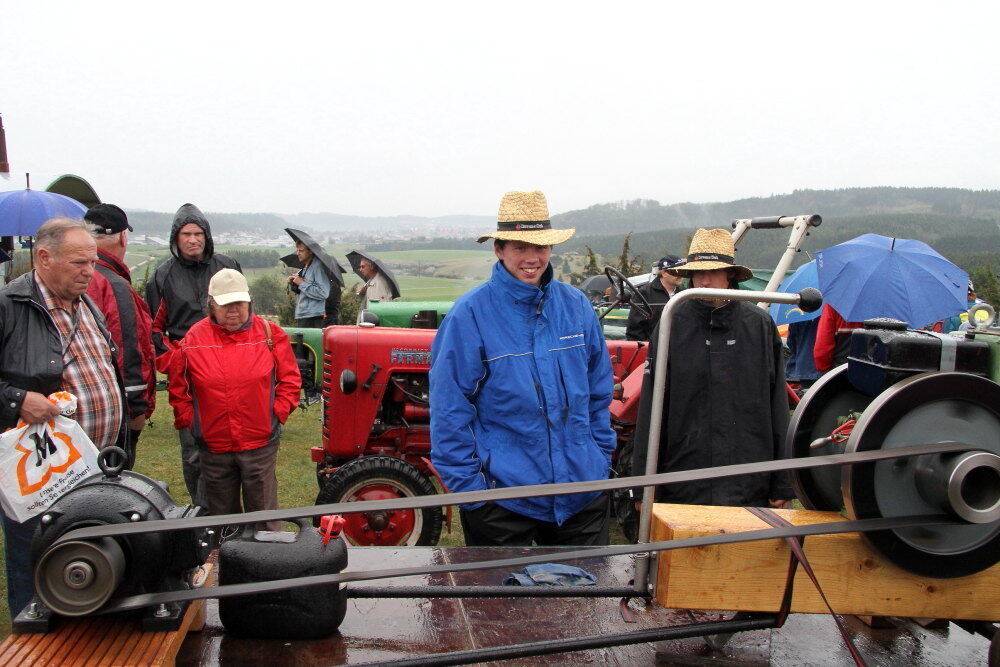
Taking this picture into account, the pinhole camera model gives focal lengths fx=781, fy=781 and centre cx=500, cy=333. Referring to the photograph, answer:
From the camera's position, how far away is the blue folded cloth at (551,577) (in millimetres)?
Result: 2175

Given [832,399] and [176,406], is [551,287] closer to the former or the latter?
[832,399]

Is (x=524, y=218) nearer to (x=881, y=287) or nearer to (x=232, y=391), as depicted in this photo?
(x=232, y=391)

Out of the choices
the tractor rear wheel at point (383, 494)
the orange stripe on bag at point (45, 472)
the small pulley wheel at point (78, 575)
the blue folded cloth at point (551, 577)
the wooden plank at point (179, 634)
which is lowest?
the tractor rear wheel at point (383, 494)

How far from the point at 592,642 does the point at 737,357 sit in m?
1.77

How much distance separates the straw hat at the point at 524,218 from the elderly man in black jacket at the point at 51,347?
1639mm

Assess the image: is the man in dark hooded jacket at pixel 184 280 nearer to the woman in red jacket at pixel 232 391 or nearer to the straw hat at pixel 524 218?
the woman in red jacket at pixel 232 391

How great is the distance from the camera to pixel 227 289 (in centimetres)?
395

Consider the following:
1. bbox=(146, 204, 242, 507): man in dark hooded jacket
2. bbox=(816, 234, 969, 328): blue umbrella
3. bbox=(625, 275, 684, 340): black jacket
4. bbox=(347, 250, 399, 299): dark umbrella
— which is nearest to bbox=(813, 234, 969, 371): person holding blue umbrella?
bbox=(816, 234, 969, 328): blue umbrella

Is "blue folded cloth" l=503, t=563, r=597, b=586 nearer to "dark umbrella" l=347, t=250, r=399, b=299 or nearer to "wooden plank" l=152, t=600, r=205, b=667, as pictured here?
"wooden plank" l=152, t=600, r=205, b=667

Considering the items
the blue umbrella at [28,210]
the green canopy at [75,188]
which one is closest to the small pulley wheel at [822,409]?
the blue umbrella at [28,210]

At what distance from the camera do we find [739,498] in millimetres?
3104

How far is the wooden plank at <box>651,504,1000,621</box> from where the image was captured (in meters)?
1.72

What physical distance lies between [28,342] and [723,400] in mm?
2731

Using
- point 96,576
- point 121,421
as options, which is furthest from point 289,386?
point 96,576
